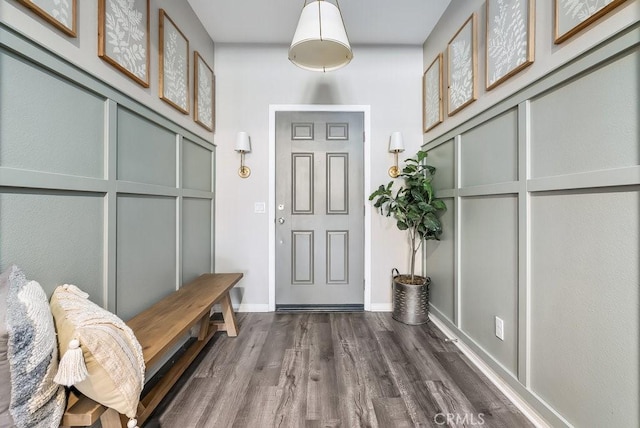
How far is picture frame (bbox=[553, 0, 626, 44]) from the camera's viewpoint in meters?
0.97

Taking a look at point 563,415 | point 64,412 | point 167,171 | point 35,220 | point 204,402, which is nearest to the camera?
point 64,412


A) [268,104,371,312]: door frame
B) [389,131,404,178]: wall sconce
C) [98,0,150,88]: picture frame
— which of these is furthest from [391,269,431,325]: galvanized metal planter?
[98,0,150,88]: picture frame

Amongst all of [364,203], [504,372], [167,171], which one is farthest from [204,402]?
[364,203]

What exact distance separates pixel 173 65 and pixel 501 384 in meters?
2.94

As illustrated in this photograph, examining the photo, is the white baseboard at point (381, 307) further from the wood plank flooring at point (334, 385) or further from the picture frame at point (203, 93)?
the picture frame at point (203, 93)

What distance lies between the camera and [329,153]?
2643mm

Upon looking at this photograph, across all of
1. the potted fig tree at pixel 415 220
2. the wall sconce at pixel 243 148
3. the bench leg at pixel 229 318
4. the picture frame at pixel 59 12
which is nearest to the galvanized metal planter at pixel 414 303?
the potted fig tree at pixel 415 220

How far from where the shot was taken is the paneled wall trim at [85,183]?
914mm

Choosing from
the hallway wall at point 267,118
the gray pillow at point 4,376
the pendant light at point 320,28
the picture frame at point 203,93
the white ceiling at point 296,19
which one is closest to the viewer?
the gray pillow at point 4,376

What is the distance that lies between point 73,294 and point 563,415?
7.05ft

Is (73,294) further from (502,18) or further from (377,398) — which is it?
(502,18)

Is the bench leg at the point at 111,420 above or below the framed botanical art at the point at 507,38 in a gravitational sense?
below

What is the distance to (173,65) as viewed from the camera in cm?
185

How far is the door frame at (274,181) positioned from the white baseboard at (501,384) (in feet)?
2.85
